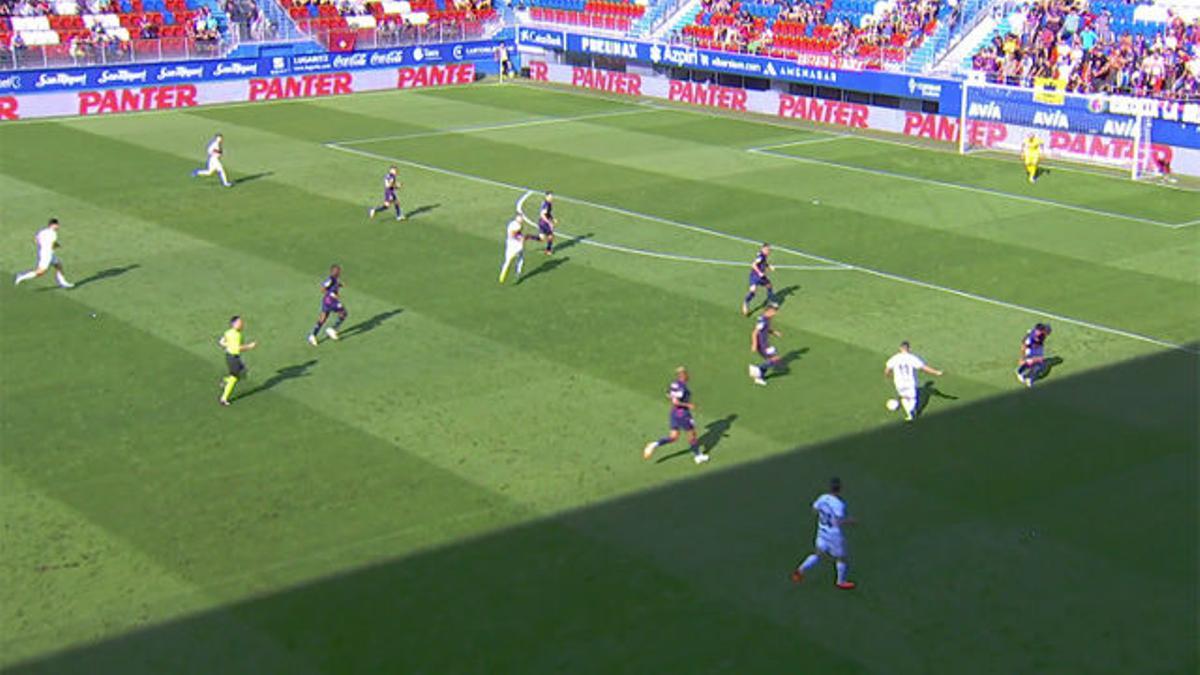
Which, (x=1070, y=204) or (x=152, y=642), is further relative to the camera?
(x=1070, y=204)

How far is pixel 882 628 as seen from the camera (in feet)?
54.9

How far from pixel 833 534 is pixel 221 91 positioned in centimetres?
4970

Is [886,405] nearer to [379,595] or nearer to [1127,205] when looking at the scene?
[379,595]

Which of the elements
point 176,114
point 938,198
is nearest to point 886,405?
point 938,198

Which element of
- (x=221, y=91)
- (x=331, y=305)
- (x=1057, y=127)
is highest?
(x=1057, y=127)

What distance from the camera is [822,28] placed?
204 ft

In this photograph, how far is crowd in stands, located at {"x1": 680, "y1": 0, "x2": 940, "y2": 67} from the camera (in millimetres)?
59500

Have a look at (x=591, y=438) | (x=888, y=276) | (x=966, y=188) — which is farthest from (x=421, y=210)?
(x=591, y=438)

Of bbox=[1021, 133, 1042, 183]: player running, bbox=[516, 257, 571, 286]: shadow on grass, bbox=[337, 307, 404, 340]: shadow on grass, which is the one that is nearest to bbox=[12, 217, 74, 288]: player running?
bbox=[337, 307, 404, 340]: shadow on grass

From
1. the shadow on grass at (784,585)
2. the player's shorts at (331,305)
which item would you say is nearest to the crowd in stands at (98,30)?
the player's shorts at (331,305)

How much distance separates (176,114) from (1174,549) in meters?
48.7

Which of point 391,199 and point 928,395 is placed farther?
point 391,199

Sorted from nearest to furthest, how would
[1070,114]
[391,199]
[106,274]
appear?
[106,274] → [391,199] → [1070,114]

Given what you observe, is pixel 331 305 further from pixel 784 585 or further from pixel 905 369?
pixel 784 585
